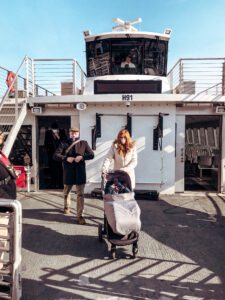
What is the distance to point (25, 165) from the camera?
8133 mm

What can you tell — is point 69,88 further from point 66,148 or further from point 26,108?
point 66,148

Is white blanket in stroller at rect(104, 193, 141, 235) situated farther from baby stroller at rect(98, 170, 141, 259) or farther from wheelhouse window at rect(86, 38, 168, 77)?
wheelhouse window at rect(86, 38, 168, 77)

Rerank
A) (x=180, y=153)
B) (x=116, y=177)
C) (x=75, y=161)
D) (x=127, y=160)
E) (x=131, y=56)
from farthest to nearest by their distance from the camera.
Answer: (x=131, y=56) < (x=180, y=153) < (x=75, y=161) < (x=127, y=160) < (x=116, y=177)

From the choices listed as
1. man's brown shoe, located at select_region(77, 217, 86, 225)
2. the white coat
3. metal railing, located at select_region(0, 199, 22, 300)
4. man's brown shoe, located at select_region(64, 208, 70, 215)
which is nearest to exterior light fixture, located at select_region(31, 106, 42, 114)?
man's brown shoe, located at select_region(64, 208, 70, 215)

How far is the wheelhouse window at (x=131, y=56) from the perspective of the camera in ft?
26.9

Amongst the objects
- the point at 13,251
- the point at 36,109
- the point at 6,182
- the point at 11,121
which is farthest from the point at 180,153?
the point at 13,251

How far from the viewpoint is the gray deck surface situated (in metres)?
3.01

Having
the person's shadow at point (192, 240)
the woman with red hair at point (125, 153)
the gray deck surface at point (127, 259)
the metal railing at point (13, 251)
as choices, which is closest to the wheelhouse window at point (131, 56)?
the woman with red hair at point (125, 153)

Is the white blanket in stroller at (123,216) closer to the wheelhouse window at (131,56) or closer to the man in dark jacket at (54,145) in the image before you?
the man in dark jacket at (54,145)

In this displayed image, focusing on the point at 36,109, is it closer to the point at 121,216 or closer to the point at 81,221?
the point at 81,221

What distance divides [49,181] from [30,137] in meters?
2.30

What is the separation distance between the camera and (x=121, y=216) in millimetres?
3537

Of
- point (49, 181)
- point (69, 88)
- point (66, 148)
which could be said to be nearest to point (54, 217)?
point (66, 148)

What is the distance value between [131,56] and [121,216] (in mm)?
6342
